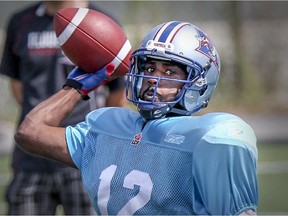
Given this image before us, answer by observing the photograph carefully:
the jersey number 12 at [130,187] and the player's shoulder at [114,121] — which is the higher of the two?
the player's shoulder at [114,121]

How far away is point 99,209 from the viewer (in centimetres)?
280

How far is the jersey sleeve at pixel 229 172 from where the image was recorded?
242cm

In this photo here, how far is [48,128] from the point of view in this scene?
303 cm

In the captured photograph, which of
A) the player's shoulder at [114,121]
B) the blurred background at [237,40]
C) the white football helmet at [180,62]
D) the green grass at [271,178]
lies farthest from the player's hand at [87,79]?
the blurred background at [237,40]

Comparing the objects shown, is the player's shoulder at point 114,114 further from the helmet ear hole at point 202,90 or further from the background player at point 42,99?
the background player at point 42,99

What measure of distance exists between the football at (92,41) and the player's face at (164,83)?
1.43 feet

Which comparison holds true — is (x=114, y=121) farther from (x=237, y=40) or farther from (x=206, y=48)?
(x=237, y=40)

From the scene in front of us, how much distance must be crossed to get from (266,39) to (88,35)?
777 centimetres

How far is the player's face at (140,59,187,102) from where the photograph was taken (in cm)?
276

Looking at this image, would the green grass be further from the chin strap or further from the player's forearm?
the chin strap

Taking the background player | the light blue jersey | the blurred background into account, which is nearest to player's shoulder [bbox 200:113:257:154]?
the light blue jersey

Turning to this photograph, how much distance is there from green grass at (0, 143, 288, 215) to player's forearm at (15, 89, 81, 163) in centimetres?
317

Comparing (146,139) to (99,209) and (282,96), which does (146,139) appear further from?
(282,96)

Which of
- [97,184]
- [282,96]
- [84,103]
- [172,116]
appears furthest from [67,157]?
[282,96]
